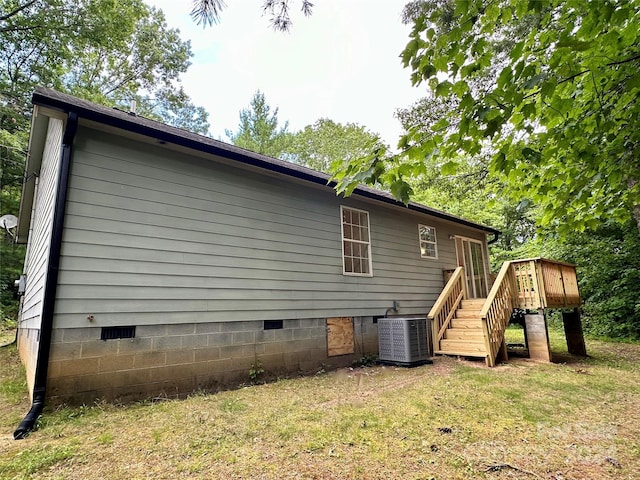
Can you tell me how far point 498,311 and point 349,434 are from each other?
17.0 feet

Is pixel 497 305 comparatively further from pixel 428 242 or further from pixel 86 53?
pixel 86 53

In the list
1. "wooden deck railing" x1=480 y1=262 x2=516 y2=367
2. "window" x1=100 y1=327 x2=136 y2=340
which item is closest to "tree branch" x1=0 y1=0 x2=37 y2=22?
"window" x1=100 y1=327 x2=136 y2=340

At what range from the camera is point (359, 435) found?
3164mm

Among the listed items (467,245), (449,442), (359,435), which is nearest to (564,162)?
(449,442)

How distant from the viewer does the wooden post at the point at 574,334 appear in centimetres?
795

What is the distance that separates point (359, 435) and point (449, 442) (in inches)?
31.1

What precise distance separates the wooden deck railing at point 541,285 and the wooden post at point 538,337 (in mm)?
239

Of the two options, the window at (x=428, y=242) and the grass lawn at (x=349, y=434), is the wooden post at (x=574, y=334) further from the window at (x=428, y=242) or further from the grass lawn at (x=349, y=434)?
the window at (x=428, y=242)

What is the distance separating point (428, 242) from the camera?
9.30m

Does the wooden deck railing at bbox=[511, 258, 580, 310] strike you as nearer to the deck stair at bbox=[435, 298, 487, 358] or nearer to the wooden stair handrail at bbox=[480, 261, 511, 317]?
the wooden stair handrail at bbox=[480, 261, 511, 317]

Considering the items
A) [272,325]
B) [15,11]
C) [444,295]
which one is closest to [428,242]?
[444,295]

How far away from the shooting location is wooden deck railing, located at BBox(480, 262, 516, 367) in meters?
6.64

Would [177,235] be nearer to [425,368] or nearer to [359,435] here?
[359,435]

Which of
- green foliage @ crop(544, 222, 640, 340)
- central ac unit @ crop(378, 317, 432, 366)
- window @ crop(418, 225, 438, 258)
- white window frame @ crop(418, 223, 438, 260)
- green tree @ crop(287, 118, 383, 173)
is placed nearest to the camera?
central ac unit @ crop(378, 317, 432, 366)
